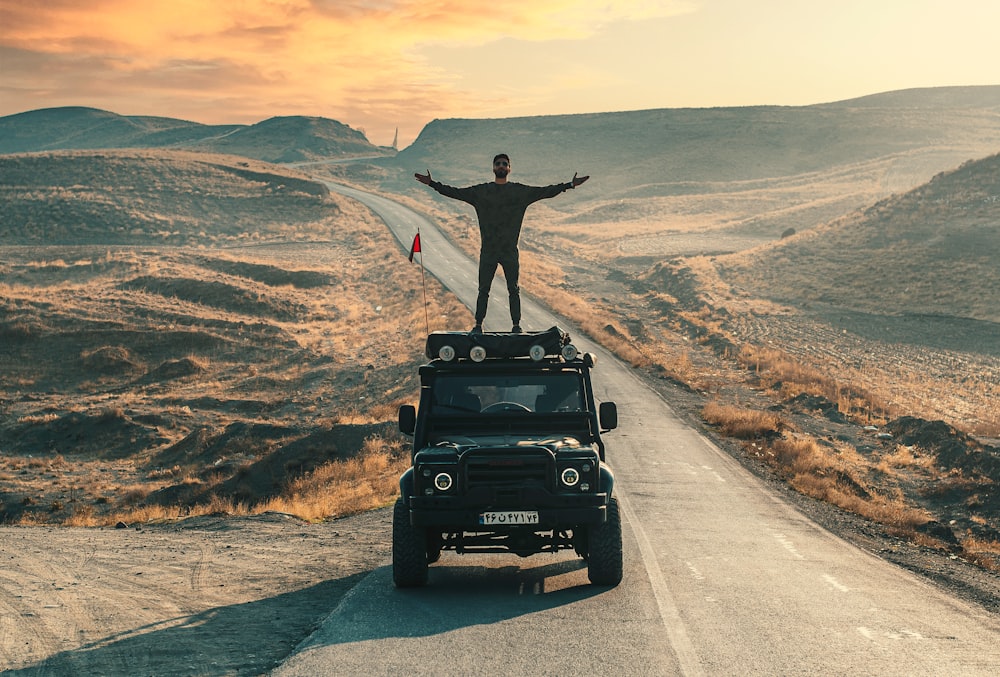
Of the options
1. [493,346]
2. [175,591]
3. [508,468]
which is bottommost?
[175,591]

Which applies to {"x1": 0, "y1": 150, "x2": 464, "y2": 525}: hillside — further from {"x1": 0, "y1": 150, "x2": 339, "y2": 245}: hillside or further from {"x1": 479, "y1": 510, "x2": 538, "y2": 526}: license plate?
{"x1": 479, "y1": 510, "x2": 538, "y2": 526}: license plate

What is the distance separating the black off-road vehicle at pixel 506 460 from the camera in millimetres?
10352

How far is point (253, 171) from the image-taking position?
4776 inches

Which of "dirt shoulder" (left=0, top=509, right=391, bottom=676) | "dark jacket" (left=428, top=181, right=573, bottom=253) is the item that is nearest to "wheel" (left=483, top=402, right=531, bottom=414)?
"dark jacket" (left=428, top=181, right=573, bottom=253)

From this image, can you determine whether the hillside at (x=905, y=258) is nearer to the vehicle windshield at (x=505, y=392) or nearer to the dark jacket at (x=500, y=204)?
the dark jacket at (x=500, y=204)

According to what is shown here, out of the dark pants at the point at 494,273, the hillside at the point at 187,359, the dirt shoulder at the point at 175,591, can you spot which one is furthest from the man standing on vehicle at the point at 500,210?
the hillside at the point at 187,359

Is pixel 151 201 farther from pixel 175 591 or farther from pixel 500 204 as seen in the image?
pixel 175 591

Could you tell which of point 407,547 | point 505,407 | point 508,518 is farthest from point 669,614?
point 505,407

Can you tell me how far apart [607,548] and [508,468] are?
1430 mm

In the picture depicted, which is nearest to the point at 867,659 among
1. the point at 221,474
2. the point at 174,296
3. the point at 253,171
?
the point at 221,474

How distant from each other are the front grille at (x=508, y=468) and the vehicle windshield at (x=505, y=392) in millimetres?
1268

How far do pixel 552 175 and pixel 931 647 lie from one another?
18806 centimetres

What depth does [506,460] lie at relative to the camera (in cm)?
1036

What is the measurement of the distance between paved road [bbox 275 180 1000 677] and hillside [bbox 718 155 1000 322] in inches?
1642
